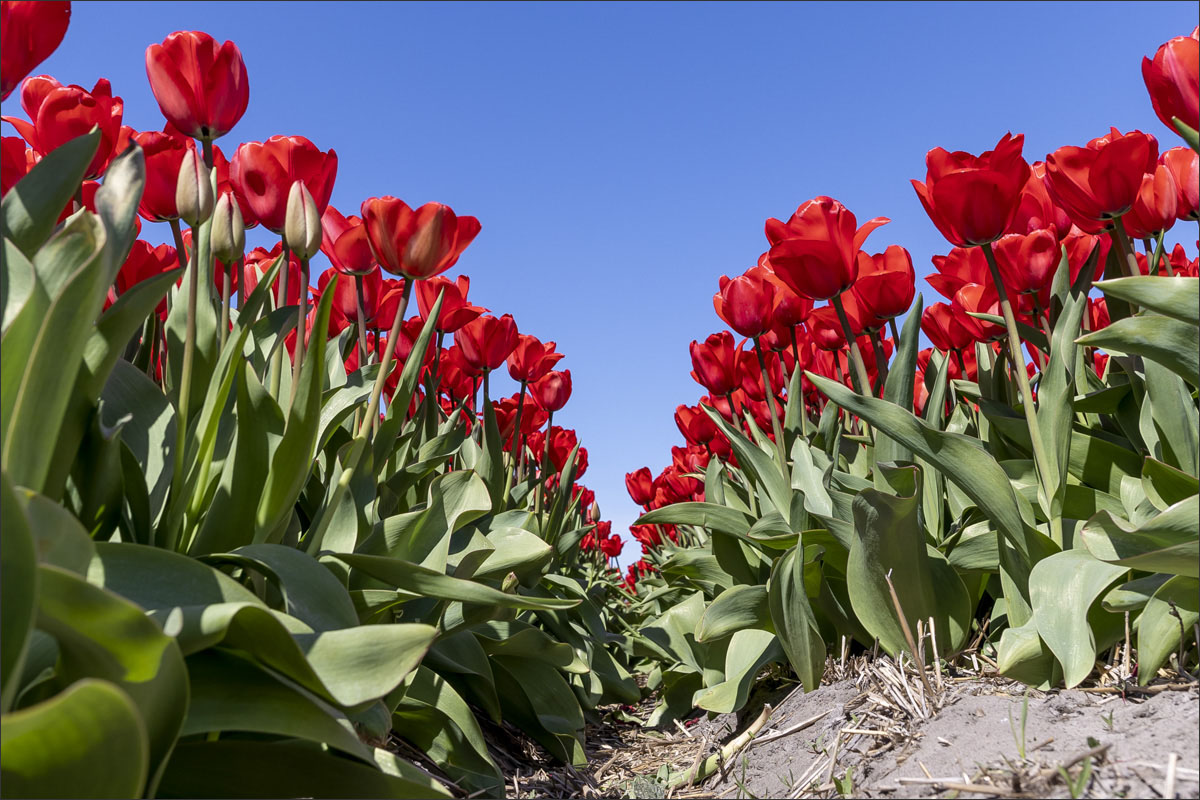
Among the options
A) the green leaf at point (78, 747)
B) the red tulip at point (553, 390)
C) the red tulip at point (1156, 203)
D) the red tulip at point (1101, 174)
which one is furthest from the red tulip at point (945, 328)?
the green leaf at point (78, 747)

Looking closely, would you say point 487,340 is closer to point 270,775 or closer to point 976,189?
point 976,189

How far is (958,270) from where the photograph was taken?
2.60 meters

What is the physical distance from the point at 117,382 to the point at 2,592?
2.33 ft

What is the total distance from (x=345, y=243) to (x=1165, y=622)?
1.82 meters

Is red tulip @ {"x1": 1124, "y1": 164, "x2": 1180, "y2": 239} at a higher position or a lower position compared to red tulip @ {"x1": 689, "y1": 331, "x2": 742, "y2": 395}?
higher

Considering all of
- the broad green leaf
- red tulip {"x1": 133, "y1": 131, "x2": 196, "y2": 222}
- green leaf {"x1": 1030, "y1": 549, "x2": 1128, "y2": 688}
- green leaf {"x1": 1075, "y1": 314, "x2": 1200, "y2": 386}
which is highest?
red tulip {"x1": 133, "y1": 131, "x2": 196, "y2": 222}

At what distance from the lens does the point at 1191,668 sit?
5.16 ft

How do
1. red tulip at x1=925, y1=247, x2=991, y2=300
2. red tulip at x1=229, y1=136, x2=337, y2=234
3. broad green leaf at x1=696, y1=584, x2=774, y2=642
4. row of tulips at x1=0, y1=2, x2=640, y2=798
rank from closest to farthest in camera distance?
row of tulips at x1=0, y1=2, x2=640, y2=798 → red tulip at x1=229, y1=136, x2=337, y2=234 → broad green leaf at x1=696, y1=584, x2=774, y2=642 → red tulip at x1=925, y1=247, x2=991, y2=300

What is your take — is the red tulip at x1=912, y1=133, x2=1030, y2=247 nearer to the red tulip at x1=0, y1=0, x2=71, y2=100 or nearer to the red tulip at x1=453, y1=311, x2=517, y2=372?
the red tulip at x1=453, y1=311, x2=517, y2=372

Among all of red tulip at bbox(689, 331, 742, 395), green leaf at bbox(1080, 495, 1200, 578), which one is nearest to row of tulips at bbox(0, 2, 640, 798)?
green leaf at bbox(1080, 495, 1200, 578)

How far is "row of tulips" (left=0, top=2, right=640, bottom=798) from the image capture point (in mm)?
845

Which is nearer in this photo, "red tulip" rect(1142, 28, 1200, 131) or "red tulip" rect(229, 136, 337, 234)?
"red tulip" rect(1142, 28, 1200, 131)

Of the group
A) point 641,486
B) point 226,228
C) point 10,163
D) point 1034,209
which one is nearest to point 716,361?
point 1034,209

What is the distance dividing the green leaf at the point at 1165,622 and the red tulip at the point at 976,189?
2.56ft
